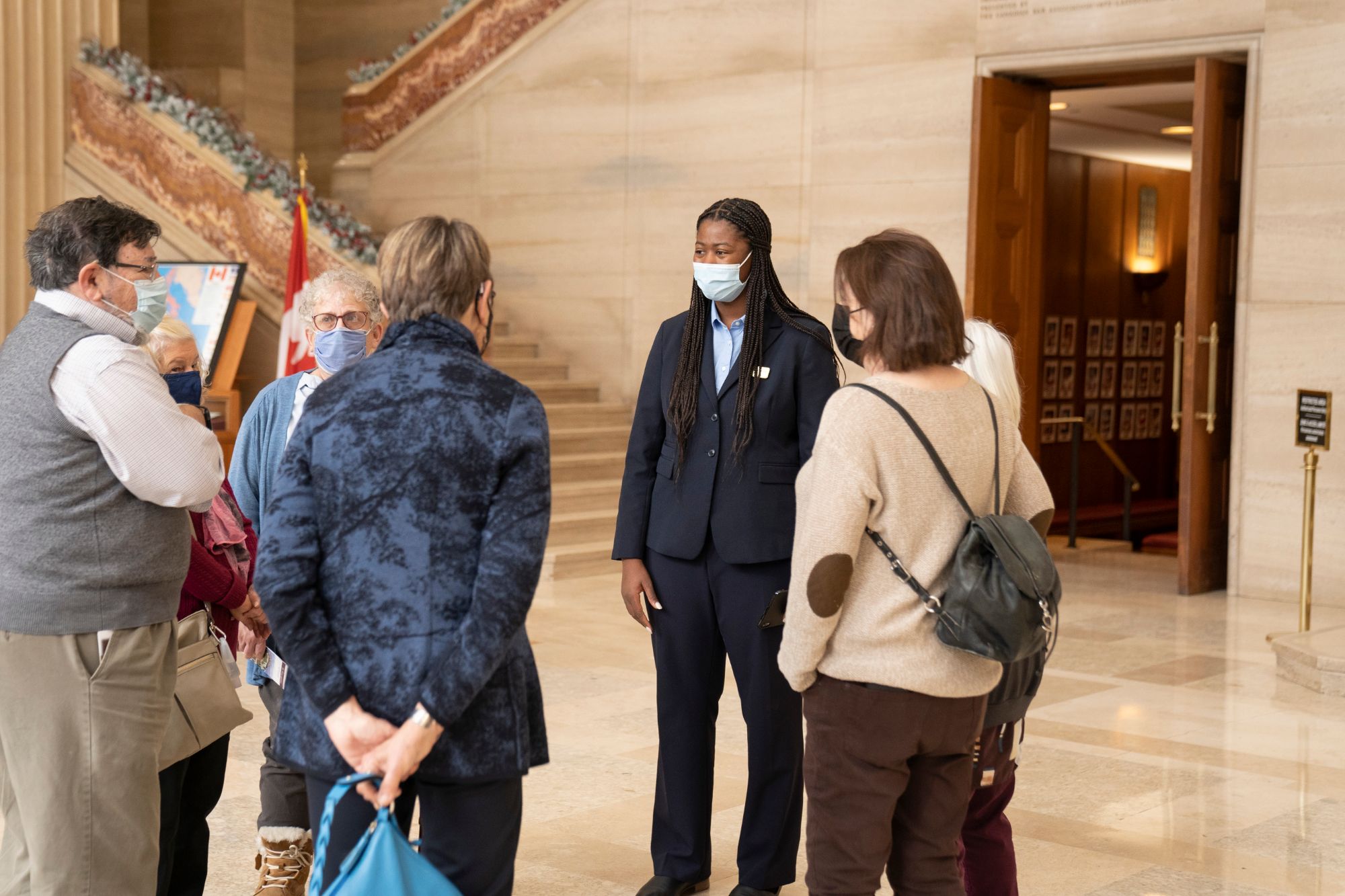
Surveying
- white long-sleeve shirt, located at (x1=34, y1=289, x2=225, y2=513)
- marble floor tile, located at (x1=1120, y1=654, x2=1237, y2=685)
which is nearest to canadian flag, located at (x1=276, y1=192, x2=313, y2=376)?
marble floor tile, located at (x1=1120, y1=654, x2=1237, y2=685)

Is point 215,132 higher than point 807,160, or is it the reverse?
point 215,132

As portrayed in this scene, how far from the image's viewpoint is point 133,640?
301 centimetres

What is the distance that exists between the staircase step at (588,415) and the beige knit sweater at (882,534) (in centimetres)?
843

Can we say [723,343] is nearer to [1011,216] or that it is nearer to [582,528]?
[582,528]

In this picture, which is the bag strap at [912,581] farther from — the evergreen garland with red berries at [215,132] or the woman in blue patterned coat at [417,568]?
the evergreen garland with red berries at [215,132]

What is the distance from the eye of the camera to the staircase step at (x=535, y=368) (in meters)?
11.9

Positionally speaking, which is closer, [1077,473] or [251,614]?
[251,614]

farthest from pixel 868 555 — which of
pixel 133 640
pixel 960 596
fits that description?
pixel 133 640

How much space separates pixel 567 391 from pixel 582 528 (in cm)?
218

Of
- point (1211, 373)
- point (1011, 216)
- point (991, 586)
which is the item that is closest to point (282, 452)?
point (991, 586)

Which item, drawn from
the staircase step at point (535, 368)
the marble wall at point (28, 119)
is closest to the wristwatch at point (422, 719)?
the staircase step at point (535, 368)

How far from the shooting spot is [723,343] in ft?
13.0

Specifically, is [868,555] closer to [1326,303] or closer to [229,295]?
[1326,303]

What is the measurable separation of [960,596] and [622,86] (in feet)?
32.5
